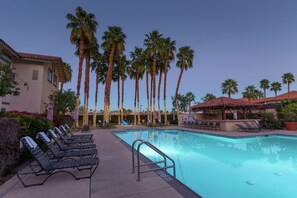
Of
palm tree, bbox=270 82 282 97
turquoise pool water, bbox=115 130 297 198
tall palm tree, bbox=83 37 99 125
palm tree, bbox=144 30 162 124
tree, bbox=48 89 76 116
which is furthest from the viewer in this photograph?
palm tree, bbox=270 82 282 97

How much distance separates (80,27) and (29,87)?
8.93 m

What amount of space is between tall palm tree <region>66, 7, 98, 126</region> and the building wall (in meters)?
4.57

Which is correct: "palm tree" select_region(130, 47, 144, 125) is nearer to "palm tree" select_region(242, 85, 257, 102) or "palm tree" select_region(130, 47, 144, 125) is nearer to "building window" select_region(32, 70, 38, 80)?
"building window" select_region(32, 70, 38, 80)

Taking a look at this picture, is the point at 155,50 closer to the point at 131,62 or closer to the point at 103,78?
the point at 131,62

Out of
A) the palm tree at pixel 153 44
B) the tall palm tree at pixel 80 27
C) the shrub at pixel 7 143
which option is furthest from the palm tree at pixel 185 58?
A: the shrub at pixel 7 143

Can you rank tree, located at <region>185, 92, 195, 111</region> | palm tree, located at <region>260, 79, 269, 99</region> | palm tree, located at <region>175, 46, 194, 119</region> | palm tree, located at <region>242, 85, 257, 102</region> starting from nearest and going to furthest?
palm tree, located at <region>175, 46, 194, 119</region>, palm tree, located at <region>242, 85, 257, 102</region>, palm tree, located at <region>260, 79, 269, 99</region>, tree, located at <region>185, 92, 195, 111</region>

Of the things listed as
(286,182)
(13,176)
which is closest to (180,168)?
(286,182)

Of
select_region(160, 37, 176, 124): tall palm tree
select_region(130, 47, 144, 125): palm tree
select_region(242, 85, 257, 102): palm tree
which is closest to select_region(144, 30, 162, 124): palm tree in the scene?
select_region(160, 37, 176, 124): tall palm tree

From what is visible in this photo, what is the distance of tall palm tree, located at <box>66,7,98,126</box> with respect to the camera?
1775 centimetres

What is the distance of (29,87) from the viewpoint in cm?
1323

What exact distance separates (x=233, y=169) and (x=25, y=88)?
15.7m

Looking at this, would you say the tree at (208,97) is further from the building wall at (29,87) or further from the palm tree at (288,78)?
the building wall at (29,87)

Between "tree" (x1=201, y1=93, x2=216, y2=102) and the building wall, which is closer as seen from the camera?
the building wall

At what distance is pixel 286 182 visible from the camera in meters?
4.82
